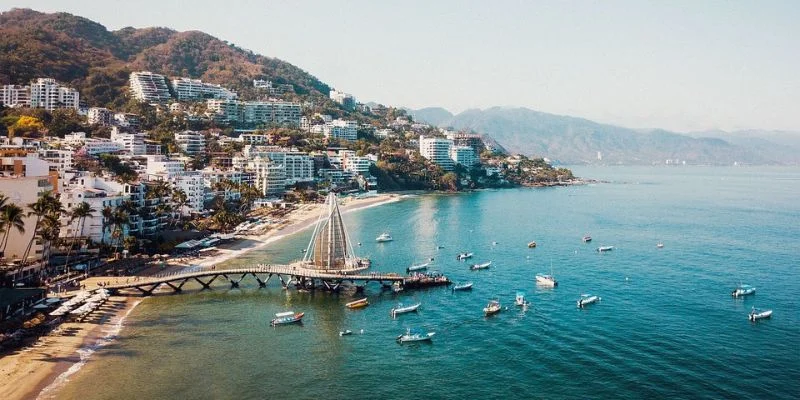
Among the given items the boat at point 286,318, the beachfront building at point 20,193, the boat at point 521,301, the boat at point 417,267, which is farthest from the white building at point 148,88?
the boat at point 521,301

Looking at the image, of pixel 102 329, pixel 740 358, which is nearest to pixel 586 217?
pixel 740 358

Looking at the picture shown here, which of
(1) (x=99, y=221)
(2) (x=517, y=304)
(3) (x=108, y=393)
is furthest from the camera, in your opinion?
(1) (x=99, y=221)

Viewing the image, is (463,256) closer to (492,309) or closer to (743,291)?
(492,309)

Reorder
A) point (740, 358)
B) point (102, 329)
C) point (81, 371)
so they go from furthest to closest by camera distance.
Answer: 1. point (102, 329)
2. point (740, 358)
3. point (81, 371)

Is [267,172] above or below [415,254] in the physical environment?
above

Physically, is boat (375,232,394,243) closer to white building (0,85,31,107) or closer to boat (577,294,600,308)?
boat (577,294,600,308)

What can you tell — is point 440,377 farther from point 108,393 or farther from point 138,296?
point 138,296
